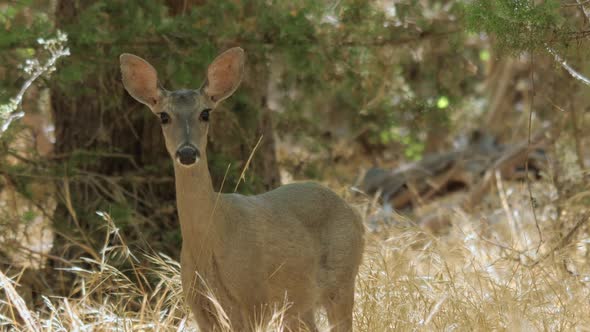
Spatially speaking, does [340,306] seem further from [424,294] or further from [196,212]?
[196,212]

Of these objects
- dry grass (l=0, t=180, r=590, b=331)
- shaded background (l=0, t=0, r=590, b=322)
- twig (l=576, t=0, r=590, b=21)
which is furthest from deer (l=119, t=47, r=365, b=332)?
twig (l=576, t=0, r=590, b=21)

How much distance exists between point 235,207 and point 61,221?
6.99 feet

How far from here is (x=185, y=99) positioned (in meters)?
4.46

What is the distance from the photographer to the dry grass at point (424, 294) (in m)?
4.36

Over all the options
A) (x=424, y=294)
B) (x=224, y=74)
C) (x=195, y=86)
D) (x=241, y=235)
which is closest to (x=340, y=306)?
(x=424, y=294)

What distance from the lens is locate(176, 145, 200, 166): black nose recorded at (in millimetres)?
4113

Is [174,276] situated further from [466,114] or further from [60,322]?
[466,114]

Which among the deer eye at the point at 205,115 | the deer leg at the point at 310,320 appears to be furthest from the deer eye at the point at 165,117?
the deer leg at the point at 310,320

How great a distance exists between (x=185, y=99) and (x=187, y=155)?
443 mm

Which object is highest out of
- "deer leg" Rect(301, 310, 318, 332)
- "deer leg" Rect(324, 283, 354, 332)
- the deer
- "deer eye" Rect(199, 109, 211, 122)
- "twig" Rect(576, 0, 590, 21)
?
"twig" Rect(576, 0, 590, 21)

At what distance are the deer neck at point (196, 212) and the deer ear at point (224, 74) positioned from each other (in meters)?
0.54

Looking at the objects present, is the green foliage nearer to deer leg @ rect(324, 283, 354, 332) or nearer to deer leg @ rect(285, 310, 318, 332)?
deer leg @ rect(324, 283, 354, 332)

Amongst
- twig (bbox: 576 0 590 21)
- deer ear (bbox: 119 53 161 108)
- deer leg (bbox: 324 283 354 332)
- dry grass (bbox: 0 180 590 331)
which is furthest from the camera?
deer leg (bbox: 324 283 354 332)

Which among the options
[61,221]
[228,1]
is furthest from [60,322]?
[228,1]
